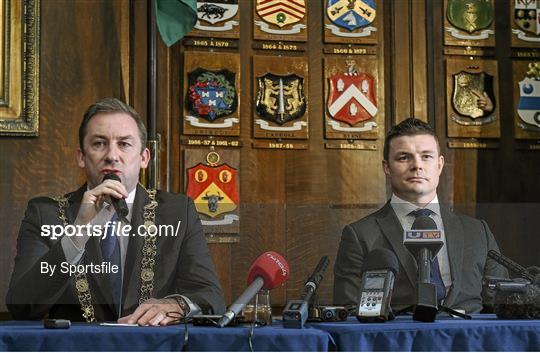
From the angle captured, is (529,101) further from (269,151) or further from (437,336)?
(437,336)

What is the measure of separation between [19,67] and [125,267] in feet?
7.81

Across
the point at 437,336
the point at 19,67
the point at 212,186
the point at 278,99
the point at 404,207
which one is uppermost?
the point at 19,67

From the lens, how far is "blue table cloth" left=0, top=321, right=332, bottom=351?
278cm

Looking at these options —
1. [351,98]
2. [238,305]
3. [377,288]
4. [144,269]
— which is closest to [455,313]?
[377,288]

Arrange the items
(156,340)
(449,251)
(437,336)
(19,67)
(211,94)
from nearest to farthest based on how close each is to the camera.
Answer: (156,340) → (437,336) → (449,251) → (19,67) → (211,94)

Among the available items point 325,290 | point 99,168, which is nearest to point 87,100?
point 99,168

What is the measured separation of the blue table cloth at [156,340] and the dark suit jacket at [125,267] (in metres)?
0.75

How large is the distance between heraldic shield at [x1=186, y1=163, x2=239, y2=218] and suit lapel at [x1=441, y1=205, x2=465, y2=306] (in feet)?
6.08

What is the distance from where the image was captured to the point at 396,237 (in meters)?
3.88

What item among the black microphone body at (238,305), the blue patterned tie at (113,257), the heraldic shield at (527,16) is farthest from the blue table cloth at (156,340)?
the heraldic shield at (527,16)

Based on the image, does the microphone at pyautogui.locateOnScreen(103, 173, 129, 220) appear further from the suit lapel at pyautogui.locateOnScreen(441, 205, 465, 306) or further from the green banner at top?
the green banner at top

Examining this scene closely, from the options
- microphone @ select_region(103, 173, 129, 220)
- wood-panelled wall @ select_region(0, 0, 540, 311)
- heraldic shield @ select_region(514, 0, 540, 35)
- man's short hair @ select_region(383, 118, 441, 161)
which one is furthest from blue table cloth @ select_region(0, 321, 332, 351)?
heraldic shield @ select_region(514, 0, 540, 35)

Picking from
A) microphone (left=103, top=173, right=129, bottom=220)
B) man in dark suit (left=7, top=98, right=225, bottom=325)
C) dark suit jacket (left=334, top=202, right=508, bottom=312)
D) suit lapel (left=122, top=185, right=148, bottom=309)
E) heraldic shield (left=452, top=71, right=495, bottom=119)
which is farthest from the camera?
heraldic shield (left=452, top=71, right=495, bottom=119)

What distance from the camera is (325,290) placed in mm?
3707
